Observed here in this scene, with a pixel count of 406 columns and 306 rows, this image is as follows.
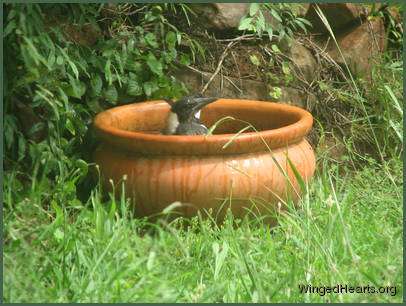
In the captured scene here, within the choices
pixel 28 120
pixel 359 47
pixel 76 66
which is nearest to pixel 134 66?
pixel 76 66

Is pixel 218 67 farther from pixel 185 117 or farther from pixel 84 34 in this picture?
pixel 84 34

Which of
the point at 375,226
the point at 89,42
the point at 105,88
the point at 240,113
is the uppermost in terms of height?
the point at 89,42

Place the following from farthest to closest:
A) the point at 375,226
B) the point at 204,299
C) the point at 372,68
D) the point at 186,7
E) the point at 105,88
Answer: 1. the point at 372,68
2. the point at 186,7
3. the point at 105,88
4. the point at 375,226
5. the point at 204,299

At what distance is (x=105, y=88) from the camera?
2.95m

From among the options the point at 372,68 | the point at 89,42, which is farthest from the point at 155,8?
the point at 372,68

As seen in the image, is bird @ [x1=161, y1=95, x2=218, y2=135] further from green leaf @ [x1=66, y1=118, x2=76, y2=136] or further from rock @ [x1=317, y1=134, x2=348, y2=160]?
rock @ [x1=317, y1=134, x2=348, y2=160]

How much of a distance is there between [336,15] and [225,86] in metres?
0.91

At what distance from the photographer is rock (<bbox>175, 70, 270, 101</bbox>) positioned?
11.1 ft

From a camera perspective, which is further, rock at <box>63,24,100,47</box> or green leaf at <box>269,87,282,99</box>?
green leaf at <box>269,87,282,99</box>

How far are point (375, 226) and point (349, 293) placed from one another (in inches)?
22.0

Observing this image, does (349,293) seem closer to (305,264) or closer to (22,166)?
(305,264)

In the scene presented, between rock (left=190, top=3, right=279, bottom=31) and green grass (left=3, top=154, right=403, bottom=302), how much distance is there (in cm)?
137

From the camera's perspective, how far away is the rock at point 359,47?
12.7 feet

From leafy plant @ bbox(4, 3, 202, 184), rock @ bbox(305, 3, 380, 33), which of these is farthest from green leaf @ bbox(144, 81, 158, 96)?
rock @ bbox(305, 3, 380, 33)
